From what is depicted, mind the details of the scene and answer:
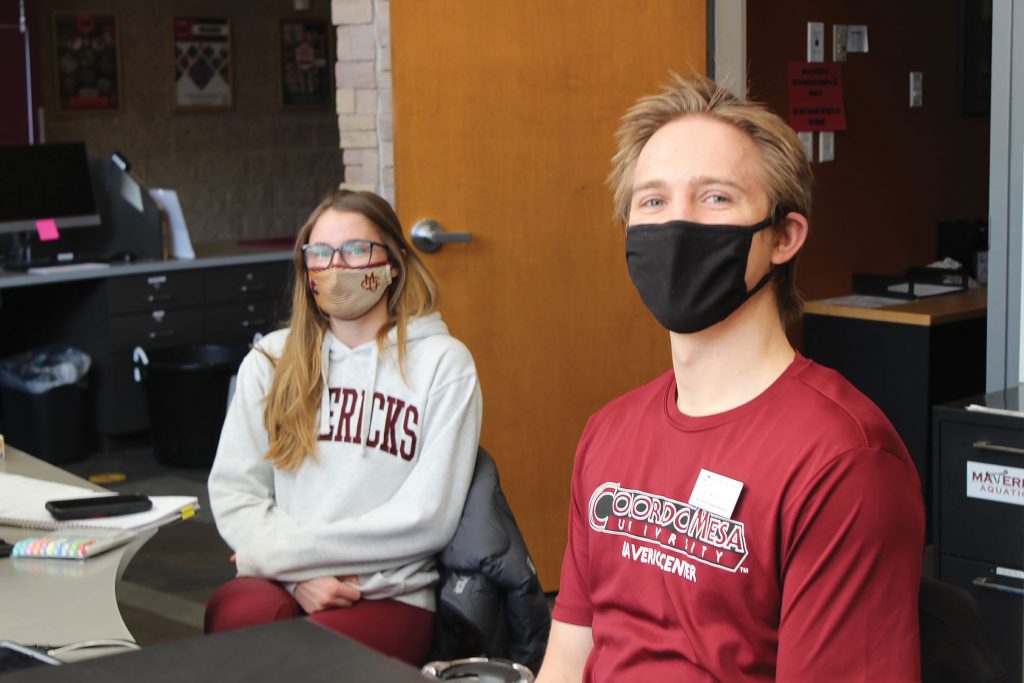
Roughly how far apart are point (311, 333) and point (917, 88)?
3.27 m

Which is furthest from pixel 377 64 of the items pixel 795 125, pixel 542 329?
pixel 795 125

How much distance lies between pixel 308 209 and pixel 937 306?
5.69 m

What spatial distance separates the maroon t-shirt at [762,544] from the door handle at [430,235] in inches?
74.1

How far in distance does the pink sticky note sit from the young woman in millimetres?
3870

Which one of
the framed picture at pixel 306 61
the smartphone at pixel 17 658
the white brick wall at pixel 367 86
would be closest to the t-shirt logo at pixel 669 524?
the smartphone at pixel 17 658

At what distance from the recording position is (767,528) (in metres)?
1.38

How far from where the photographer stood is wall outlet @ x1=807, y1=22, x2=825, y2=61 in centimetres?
455

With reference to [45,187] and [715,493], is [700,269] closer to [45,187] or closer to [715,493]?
[715,493]

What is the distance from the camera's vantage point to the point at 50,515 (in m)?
2.33

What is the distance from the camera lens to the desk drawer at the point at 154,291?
594cm

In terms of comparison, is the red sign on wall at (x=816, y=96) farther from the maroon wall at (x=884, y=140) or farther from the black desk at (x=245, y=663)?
the black desk at (x=245, y=663)

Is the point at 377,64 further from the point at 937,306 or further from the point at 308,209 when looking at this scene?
the point at 308,209

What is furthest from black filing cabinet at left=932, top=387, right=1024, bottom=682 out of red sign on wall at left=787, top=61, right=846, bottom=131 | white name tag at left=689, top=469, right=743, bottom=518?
red sign on wall at left=787, top=61, right=846, bottom=131

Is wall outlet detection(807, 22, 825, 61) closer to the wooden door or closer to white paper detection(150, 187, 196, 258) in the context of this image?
the wooden door
